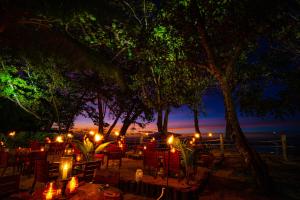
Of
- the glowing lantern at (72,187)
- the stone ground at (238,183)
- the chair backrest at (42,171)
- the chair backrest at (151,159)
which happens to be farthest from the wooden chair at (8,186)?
the chair backrest at (151,159)

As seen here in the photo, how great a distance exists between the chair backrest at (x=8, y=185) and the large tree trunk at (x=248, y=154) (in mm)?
6475

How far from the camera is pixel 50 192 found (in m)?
3.42

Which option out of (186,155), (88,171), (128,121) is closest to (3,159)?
(88,171)

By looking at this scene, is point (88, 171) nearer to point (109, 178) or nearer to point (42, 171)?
point (42, 171)

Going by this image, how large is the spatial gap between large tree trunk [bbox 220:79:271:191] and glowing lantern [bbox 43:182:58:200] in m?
6.18

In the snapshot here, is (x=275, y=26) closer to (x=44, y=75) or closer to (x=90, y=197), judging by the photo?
(x=90, y=197)

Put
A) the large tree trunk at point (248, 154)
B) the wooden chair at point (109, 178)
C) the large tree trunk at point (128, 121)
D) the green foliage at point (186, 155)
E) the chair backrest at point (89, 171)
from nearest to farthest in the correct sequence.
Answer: the wooden chair at point (109, 178) → the chair backrest at point (89, 171) → the green foliage at point (186, 155) → the large tree trunk at point (248, 154) → the large tree trunk at point (128, 121)

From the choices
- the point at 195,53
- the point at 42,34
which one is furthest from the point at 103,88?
the point at 195,53

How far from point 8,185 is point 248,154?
6695 mm

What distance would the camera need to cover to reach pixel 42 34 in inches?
521

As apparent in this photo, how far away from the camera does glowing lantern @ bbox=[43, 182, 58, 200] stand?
11.1 feet

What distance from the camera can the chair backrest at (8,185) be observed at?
381cm

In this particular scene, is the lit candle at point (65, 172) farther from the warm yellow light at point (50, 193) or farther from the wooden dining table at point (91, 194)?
the wooden dining table at point (91, 194)

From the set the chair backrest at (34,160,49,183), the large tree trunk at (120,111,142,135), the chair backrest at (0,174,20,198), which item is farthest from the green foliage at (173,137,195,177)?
the large tree trunk at (120,111,142,135)
